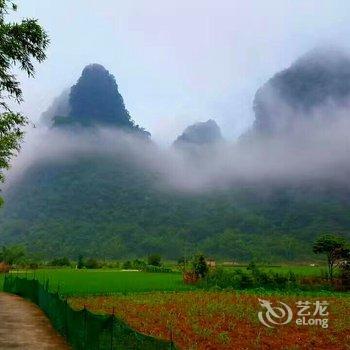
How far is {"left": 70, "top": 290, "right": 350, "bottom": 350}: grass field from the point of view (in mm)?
19328

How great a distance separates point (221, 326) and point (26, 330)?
890cm

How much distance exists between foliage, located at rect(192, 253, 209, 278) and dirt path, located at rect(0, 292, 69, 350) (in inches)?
1167

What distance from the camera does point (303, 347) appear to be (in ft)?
61.4

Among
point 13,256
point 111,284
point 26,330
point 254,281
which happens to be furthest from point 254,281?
point 13,256

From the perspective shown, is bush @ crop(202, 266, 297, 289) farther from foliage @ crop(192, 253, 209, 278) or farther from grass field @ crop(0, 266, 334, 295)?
foliage @ crop(192, 253, 209, 278)

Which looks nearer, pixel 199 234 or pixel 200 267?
pixel 200 267

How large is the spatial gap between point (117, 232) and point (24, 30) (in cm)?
17149

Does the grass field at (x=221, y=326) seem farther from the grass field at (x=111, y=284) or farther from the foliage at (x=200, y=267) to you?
the foliage at (x=200, y=267)

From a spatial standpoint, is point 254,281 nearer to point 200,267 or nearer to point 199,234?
point 200,267

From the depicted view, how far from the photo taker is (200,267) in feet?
193

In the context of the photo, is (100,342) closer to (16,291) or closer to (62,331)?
(62,331)

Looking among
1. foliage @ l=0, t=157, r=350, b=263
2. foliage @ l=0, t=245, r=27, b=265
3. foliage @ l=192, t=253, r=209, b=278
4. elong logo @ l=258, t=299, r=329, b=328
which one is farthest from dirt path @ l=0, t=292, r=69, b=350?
foliage @ l=0, t=157, r=350, b=263

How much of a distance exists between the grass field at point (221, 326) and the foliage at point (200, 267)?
23515 mm

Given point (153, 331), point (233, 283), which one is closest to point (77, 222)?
point (233, 283)
